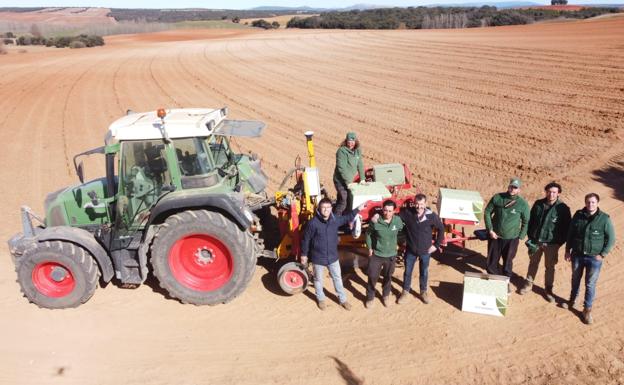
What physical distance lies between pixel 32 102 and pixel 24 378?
16.1 meters

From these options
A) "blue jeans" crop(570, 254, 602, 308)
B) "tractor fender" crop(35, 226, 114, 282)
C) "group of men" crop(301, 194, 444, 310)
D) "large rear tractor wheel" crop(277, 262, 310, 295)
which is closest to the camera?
"blue jeans" crop(570, 254, 602, 308)

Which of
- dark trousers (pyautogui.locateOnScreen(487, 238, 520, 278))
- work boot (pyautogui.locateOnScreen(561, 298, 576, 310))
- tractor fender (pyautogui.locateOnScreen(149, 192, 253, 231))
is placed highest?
tractor fender (pyautogui.locateOnScreen(149, 192, 253, 231))

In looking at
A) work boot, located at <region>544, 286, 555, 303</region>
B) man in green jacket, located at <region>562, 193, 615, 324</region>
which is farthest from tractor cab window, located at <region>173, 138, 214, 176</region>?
work boot, located at <region>544, 286, 555, 303</region>

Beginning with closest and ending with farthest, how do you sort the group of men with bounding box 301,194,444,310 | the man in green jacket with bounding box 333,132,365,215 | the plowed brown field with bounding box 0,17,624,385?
the plowed brown field with bounding box 0,17,624,385 < the group of men with bounding box 301,194,444,310 < the man in green jacket with bounding box 333,132,365,215

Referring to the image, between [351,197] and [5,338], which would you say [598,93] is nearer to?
[351,197]

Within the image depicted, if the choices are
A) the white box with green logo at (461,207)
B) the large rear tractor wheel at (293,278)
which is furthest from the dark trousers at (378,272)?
the white box with green logo at (461,207)

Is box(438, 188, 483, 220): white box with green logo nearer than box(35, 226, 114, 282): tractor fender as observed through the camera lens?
No

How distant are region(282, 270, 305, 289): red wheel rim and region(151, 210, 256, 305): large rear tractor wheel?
514 millimetres

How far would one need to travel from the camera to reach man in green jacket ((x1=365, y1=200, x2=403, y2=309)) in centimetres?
550

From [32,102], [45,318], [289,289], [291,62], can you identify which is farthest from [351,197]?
[291,62]

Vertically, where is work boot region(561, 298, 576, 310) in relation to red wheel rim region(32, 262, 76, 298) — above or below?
below

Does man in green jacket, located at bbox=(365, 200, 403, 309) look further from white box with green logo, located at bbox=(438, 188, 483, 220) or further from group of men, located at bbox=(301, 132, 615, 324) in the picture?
white box with green logo, located at bbox=(438, 188, 483, 220)

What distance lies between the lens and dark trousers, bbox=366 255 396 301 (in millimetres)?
5743

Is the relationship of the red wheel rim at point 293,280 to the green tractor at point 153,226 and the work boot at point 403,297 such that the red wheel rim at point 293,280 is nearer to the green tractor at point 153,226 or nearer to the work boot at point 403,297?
the green tractor at point 153,226
